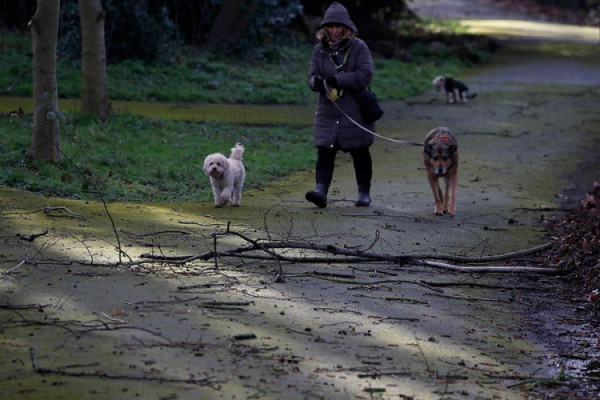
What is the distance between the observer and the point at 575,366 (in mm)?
6688

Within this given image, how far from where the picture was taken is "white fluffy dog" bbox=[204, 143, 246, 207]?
35.1ft

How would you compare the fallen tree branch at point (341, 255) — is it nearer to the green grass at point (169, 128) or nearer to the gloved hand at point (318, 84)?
the green grass at point (169, 128)

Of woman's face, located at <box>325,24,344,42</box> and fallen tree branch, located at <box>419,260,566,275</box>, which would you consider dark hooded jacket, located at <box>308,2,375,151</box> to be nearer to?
woman's face, located at <box>325,24,344,42</box>

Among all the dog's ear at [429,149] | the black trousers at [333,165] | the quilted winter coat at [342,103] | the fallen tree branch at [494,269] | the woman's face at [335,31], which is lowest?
the fallen tree branch at [494,269]

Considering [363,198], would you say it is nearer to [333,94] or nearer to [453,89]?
[333,94]

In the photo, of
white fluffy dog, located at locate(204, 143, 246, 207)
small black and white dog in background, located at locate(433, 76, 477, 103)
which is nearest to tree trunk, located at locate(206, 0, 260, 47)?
small black and white dog in background, located at locate(433, 76, 477, 103)

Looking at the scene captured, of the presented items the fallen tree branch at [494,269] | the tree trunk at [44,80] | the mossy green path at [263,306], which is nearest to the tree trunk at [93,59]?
the tree trunk at [44,80]

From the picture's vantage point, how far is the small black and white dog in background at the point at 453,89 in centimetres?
2197

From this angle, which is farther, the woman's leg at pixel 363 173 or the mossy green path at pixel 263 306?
the woman's leg at pixel 363 173

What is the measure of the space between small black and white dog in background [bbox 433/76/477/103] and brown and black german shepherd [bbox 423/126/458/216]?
10335 millimetres

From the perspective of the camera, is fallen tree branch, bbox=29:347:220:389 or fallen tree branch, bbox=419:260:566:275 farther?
fallen tree branch, bbox=419:260:566:275

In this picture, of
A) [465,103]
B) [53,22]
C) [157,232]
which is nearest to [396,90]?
[465,103]

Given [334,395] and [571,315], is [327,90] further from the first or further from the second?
[334,395]

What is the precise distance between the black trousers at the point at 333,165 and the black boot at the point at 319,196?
0.10 metres
